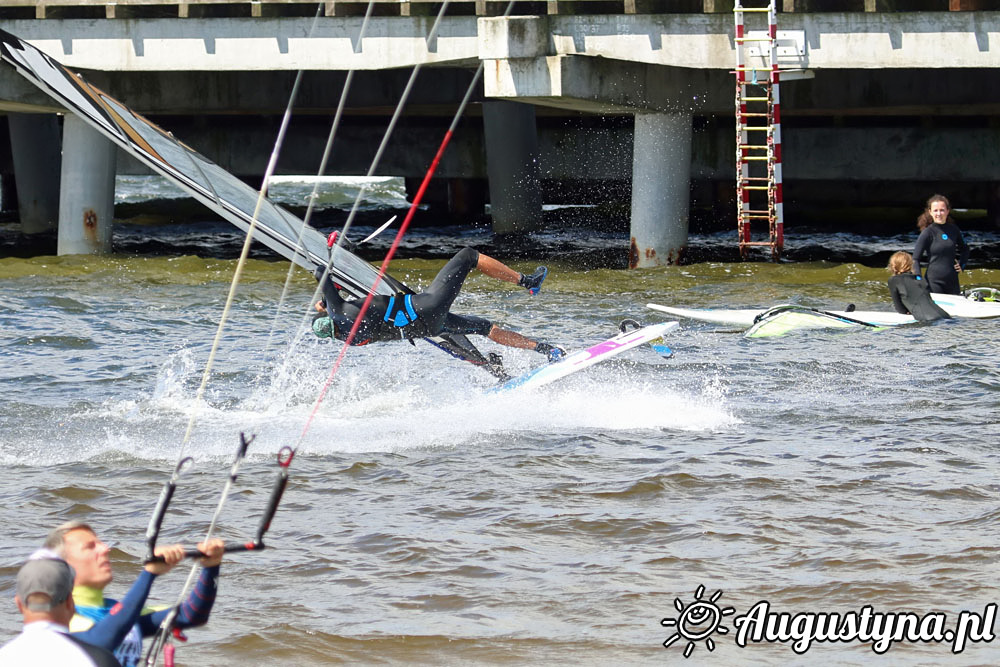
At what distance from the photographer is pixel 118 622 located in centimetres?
390

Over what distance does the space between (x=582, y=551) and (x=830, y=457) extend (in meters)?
2.60

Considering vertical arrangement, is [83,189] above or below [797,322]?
above

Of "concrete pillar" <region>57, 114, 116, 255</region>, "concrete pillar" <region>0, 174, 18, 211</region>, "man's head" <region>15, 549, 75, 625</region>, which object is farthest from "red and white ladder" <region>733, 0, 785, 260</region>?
"concrete pillar" <region>0, 174, 18, 211</region>

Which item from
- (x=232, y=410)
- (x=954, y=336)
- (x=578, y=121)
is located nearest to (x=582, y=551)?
(x=232, y=410)

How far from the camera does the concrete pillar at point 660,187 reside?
19438 mm

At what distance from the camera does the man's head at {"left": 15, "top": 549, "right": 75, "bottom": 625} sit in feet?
11.9

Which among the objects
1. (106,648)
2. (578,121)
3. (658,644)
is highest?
(578,121)

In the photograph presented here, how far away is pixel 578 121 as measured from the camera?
27078mm

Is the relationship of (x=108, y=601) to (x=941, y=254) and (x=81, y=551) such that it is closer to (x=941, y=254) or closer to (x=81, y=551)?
(x=81, y=551)

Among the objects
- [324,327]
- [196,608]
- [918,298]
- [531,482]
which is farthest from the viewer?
[918,298]

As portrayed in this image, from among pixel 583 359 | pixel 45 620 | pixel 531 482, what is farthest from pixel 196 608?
pixel 583 359

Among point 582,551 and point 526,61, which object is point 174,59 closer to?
point 526,61

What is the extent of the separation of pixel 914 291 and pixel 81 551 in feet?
38.8

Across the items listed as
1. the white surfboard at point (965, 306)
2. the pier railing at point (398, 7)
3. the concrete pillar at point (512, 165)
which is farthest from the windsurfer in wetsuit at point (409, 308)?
the concrete pillar at point (512, 165)
